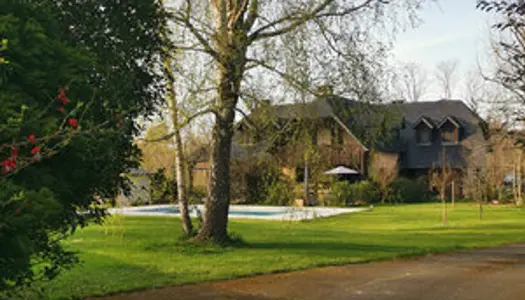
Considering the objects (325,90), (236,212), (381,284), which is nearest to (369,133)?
(325,90)

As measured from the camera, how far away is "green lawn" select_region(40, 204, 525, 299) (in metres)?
10.6

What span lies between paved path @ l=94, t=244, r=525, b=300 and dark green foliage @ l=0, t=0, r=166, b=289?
107 inches

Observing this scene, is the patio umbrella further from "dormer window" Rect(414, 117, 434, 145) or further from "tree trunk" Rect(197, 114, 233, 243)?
"tree trunk" Rect(197, 114, 233, 243)

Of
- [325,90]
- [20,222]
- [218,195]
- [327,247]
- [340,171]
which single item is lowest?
[327,247]

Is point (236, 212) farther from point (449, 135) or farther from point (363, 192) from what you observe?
point (449, 135)

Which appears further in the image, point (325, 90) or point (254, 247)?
point (254, 247)

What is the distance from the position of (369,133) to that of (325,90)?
1723 mm

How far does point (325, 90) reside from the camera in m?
13.2

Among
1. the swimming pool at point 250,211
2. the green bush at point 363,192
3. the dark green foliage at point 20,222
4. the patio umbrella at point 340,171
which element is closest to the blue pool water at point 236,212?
the swimming pool at point 250,211

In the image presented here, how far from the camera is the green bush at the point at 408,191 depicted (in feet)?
118

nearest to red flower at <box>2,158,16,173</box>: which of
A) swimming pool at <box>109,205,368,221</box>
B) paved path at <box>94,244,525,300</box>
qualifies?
paved path at <box>94,244,525,300</box>

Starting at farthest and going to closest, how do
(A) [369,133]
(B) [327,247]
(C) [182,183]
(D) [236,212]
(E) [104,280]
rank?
1. (D) [236,212]
2. (C) [182,183]
3. (B) [327,247]
4. (A) [369,133]
5. (E) [104,280]

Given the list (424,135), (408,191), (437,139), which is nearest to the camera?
(408,191)

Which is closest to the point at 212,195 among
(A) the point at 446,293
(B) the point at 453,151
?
(A) the point at 446,293
